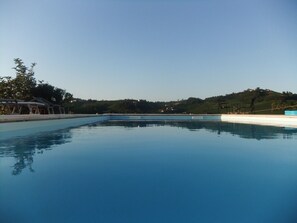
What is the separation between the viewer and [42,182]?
14.3 ft

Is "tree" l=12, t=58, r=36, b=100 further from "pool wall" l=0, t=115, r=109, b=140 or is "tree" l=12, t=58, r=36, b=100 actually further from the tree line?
"pool wall" l=0, t=115, r=109, b=140

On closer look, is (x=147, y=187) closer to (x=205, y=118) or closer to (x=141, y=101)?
(x=205, y=118)

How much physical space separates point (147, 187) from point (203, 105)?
132 ft

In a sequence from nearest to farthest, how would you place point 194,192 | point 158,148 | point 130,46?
point 194,192 → point 158,148 → point 130,46

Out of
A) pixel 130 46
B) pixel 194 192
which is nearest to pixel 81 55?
pixel 130 46

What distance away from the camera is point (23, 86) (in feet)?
72.3

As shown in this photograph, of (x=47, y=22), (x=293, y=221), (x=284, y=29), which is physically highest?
(x=47, y=22)

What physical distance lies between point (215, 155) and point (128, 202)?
3.84m

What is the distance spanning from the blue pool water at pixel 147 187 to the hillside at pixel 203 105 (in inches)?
1010

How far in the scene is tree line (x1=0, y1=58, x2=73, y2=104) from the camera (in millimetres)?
20922

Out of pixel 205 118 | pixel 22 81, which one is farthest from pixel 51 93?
pixel 205 118

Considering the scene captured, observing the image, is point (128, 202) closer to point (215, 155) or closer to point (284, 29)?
point (215, 155)

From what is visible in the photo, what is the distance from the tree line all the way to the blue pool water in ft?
51.5

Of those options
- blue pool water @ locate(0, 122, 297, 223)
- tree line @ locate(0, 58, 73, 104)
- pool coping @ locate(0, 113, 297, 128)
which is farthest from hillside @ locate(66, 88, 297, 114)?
blue pool water @ locate(0, 122, 297, 223)
